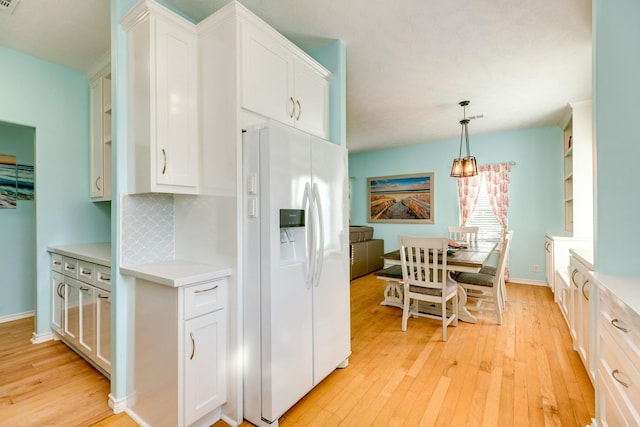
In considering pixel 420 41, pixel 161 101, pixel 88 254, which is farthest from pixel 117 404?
pixel 420 41

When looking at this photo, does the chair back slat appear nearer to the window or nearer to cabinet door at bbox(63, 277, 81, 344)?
the window

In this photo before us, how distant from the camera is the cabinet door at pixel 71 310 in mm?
2326

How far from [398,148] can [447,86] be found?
2930 mm

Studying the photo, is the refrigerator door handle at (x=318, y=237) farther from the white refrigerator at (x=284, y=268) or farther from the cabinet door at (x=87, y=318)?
the cabinet door at (x=87, y=318)

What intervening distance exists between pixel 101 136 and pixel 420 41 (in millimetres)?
3016

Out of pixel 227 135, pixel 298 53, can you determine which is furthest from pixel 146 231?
pixel 298 53

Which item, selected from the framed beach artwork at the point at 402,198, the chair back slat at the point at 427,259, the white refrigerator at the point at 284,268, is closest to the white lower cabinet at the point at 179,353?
the white refrigerator at the point at 284,268

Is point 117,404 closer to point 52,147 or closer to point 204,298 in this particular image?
point 204,298

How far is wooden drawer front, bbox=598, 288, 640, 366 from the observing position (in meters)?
1.04

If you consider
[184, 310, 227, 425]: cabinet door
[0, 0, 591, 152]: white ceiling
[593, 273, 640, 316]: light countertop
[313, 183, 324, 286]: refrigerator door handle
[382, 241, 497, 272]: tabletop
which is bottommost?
[184, 310, 227, 425]: cabinet door

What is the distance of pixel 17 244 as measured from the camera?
128 inches

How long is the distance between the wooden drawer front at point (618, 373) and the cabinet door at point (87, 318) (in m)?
3.00

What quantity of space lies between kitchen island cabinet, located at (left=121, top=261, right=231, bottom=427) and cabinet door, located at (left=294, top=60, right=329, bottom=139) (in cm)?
126

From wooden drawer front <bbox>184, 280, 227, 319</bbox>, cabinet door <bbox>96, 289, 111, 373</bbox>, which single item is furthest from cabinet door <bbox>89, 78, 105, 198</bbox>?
wooden drawer front <bbox>184, 280, 227, 319</bbox>
